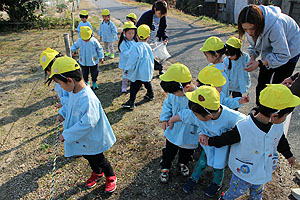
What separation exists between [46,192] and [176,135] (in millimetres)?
1835

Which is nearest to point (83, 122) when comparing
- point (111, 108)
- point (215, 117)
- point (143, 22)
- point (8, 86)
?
point (215, 117)

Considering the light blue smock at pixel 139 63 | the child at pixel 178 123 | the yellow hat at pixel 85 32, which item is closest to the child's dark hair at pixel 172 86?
the child at pixel 178 123

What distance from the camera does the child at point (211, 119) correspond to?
6.63 feet

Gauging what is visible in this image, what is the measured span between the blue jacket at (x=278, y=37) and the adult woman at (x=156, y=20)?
2.73 metres

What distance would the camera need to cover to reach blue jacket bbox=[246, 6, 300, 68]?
2.57 meters

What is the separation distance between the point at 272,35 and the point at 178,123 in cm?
146

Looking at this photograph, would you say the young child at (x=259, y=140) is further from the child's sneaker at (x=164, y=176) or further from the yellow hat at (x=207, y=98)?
the child's sneaker at (x=164, y=176)

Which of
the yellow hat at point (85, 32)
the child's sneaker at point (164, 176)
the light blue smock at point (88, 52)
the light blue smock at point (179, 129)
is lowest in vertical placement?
the child's sneaker at point (164, 176)

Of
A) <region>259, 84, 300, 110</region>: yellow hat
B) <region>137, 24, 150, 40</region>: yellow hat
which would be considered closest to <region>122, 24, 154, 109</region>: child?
<region>137, 24, 150, 40</region>: yellow hat

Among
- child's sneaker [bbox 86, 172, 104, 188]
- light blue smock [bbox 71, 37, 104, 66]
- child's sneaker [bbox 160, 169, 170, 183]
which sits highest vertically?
light blue smock [bbox 71, 37, 104, 66]

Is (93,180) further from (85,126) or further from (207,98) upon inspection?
(207,98)

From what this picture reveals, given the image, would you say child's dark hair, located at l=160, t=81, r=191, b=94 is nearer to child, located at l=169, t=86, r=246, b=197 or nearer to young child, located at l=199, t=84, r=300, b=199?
child, located at l=169, t=86, r=246, b=197

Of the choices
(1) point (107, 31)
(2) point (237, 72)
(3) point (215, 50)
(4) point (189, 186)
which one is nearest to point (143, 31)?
(3) point (215, 50)

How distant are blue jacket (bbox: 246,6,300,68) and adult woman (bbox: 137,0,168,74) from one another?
2728 millimetres
